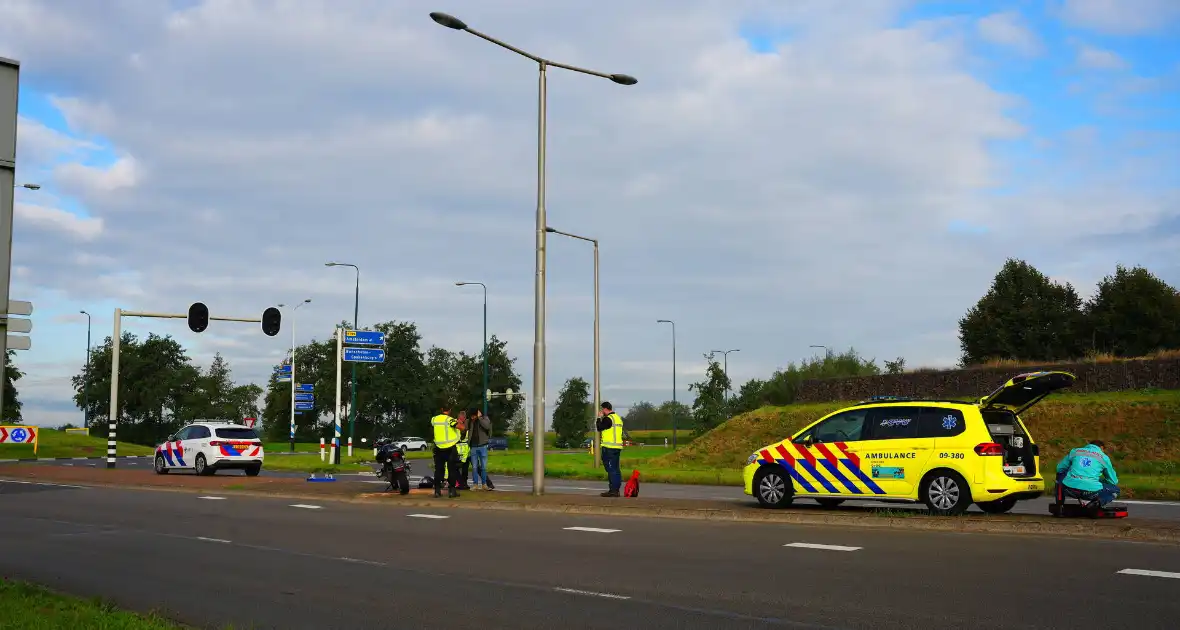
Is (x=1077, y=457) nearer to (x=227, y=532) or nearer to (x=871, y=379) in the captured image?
(x=227, y=532)

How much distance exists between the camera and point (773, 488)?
17.5 meters

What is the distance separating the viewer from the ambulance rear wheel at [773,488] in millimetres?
17328

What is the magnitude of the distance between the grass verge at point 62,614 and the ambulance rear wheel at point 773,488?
11183 mm

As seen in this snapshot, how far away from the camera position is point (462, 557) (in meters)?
12.2

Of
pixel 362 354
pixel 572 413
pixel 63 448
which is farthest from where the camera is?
pixel 572 413

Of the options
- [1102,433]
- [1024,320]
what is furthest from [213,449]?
[1024,320]

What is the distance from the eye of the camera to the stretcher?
14.6 meters

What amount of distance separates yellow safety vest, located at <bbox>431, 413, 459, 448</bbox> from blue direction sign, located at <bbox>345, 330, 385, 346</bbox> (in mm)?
29976

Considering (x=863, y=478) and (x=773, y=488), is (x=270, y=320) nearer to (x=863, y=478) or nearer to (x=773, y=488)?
(x=773, y=488)

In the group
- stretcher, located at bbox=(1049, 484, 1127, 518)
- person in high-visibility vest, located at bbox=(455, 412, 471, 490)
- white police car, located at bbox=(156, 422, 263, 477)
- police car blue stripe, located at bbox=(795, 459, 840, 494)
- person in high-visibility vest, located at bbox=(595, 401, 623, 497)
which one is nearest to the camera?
stretcher, located at bbox=(1049, 484, 1127, 518)

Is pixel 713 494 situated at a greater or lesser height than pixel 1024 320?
lesser

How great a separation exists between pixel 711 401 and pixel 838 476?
171ft

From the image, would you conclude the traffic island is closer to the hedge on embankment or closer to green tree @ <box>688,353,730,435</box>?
the hedge on embankment

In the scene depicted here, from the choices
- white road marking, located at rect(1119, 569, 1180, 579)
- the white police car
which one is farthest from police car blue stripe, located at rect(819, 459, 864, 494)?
the white police car
